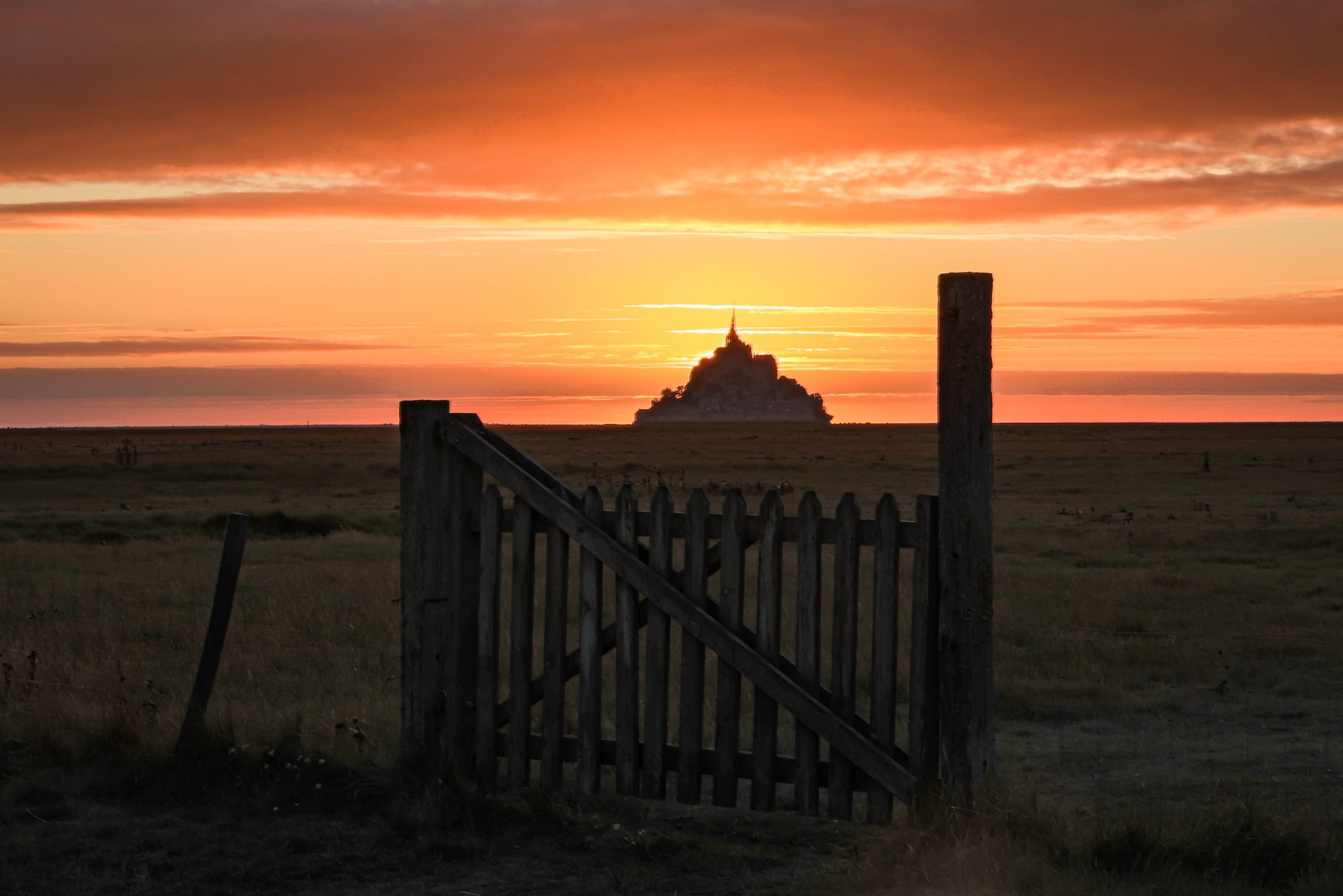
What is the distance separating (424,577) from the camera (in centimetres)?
649

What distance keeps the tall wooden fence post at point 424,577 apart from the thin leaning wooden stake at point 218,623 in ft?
4.34

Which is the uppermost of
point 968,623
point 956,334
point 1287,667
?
point 956,334

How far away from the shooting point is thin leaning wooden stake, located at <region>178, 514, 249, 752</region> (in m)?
7.10

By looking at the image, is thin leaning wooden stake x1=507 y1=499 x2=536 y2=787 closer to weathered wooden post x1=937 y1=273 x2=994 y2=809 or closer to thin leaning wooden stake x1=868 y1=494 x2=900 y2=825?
thin leaning wooden stake x1=868 y1=494 x2=900 y2=825

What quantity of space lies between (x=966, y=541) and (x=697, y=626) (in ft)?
4.48

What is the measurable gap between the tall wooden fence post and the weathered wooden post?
108 inches

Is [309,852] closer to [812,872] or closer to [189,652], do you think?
[812,872]

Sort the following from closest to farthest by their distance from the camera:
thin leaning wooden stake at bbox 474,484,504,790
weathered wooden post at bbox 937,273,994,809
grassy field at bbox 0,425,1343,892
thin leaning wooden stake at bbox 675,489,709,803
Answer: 1. grassy field at bbox 0,425,1343,892
2. weathered wooden post at bbox 937,273,994,809
3. thin leaning wooden stake at bbox 675,489,709,803
4. thin leaning wooden stake at bbox 474,484,504,790

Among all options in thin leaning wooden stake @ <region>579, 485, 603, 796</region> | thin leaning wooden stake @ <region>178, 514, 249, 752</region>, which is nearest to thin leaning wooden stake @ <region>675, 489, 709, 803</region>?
thin leaning wooden stake @ <region>579, 485, 603, 796</region>

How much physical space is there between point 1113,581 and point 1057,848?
12.6 meters

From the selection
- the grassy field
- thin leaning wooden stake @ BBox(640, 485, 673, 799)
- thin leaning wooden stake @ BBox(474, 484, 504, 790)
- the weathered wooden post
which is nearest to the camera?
the grassy field

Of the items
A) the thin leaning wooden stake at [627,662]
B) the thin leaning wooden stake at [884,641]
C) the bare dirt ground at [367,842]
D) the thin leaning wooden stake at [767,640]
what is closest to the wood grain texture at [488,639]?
the bare dirt ground at [367,842]

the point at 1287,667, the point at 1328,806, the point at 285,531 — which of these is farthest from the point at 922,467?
the point at 1328,806

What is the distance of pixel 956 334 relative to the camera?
548 cm
